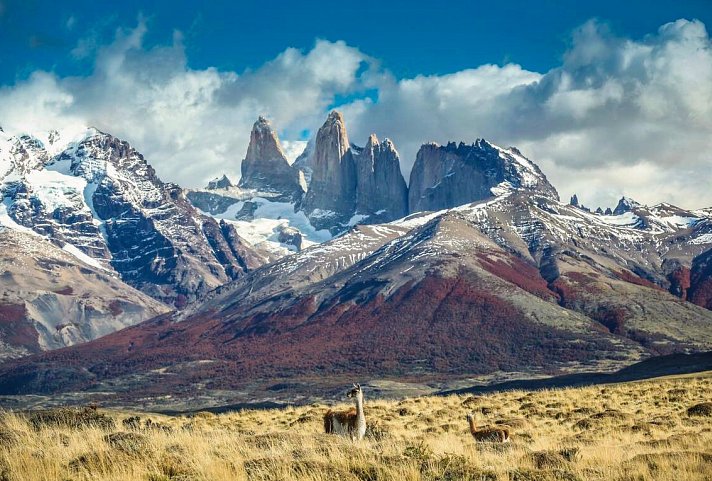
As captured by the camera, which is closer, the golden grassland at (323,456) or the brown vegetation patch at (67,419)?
the golden grassland at (323,456)

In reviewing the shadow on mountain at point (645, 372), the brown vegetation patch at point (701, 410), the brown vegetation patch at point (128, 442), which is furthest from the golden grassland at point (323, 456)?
the shadow on mountain at point (645, 372)

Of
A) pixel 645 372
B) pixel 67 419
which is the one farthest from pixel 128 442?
pixel 645 372

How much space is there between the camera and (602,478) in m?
17.1

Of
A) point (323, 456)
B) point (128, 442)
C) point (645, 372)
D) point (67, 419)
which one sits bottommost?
point (645, 372)

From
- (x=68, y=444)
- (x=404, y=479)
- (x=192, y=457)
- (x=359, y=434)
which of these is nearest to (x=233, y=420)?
(x=359, y=434)

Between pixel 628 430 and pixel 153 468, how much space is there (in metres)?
19.8

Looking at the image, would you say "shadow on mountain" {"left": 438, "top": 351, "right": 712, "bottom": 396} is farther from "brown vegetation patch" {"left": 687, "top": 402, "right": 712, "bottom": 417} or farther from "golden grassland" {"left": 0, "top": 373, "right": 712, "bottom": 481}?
"golden grassland" {"left": 0, "top": 373, "right": 712, "bottom": 481}

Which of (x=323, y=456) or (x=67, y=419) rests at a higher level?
(x=67, y=419)

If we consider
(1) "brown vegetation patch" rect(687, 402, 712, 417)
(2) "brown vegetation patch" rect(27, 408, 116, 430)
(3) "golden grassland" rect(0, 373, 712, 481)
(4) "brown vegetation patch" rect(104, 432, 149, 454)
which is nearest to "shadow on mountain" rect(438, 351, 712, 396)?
(1) "brown vegetation patch" rect(687, 402, 712, 417)

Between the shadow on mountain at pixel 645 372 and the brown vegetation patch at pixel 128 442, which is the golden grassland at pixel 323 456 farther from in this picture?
the shadow on mountain at pixel 645 372

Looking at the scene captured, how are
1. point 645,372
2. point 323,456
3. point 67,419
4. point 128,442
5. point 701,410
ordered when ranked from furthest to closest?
point 645,372 → point 701,410 → point 67,419 → point 128,442 → point 323,456

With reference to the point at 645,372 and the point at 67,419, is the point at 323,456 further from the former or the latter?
the point at 645,372

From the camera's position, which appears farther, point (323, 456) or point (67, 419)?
point (67, 419)

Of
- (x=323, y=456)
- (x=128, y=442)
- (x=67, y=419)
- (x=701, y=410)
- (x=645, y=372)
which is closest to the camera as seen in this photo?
(x=323, y=456)
